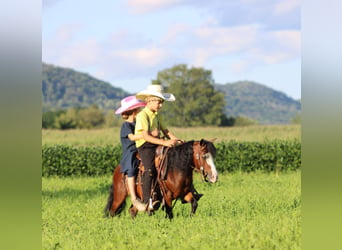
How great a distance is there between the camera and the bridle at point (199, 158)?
8750 millimetres

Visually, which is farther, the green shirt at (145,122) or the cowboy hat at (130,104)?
the cowboy hat at (130,104)

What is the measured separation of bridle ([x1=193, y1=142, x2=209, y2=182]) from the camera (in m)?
8.75

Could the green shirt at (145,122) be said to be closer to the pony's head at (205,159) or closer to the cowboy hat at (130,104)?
the cowboy hat at (130,104)

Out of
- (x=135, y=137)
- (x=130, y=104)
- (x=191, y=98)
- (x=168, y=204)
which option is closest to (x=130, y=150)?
(x=135, y=137)

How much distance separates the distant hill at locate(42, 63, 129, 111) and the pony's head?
164808mm

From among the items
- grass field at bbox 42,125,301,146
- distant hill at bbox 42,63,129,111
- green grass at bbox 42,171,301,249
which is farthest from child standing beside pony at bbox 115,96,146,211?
distant hill at bbox 42,63,129,111

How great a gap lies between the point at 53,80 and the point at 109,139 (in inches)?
6158

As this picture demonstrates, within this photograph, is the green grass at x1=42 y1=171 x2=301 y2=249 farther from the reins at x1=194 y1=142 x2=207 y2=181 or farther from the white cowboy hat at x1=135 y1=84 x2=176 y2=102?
the white cowboy hat at x1=135 y1=84 x2=176 y2=102

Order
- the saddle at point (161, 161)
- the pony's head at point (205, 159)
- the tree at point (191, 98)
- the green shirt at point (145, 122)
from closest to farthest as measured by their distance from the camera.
Result: the pony's head at point (205, 159) → the green shirt at point (145, 122) → the saddle at point (161, 161) → the tree at point (191, 98)

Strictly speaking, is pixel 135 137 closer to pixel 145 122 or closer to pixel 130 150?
pixel 145 122

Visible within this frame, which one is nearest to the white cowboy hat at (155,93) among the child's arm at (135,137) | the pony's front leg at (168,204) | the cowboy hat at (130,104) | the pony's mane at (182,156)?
the cowboy hat at (130,104)

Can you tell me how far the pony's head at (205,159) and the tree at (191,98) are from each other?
75969 millimetres

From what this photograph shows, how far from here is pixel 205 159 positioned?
877 centimetres
